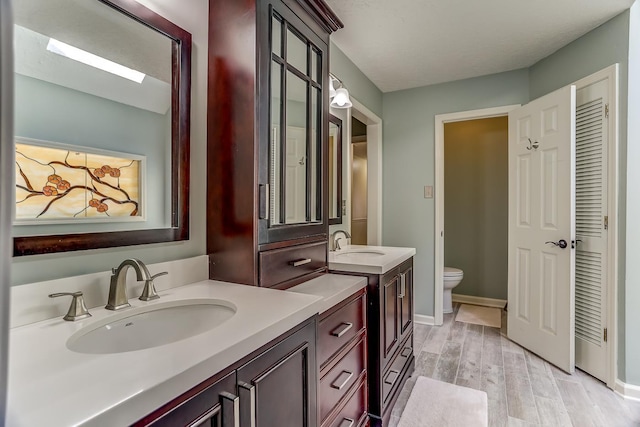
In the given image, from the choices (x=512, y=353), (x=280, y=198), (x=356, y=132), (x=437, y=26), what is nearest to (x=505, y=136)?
(x=356, y=132)

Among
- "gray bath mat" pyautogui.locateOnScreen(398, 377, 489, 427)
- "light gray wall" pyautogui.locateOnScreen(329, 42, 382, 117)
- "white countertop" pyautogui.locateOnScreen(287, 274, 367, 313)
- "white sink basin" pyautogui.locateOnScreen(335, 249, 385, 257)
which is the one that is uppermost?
"light gray wall" pyautogui.locateOnScreen(329, 42, 382, 117)

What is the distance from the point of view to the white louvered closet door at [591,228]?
7.08 feet

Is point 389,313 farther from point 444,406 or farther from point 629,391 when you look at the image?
point 629,391

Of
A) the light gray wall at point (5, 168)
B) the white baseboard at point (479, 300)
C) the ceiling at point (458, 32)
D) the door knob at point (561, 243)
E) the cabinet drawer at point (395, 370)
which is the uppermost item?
the ceiling at point (458, 32)

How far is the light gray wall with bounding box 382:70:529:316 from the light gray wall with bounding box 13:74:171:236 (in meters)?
2.52

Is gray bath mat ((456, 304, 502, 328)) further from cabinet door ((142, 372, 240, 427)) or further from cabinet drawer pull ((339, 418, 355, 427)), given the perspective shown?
cabinet door ((142, 372, 240, 427))

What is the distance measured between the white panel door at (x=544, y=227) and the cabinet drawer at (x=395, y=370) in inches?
43.2

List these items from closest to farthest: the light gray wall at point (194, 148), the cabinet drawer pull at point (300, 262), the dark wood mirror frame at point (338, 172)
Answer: the light gray wall at point (194, 148) → the cabinet drawer pull at point (300, 262) → the dark wood mirror frame at point (338, 172)

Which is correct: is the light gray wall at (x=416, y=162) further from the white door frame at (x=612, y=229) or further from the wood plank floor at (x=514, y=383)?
the white door frame at (x=612, y=229)

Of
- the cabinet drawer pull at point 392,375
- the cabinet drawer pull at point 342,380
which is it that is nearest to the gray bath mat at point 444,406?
the cabinet drawer pull at point 392,375

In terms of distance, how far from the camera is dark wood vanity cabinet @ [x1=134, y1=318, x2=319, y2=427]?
646mm

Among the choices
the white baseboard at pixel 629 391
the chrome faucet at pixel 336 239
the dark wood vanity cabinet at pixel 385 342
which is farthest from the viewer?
the chrome faucet at pixel 336 239

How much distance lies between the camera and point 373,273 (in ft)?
5.62

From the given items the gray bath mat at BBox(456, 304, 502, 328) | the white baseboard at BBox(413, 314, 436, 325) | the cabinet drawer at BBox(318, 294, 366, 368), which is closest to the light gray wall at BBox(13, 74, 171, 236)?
the cabinet drawer at BBox(318, 294, 366, 368)
